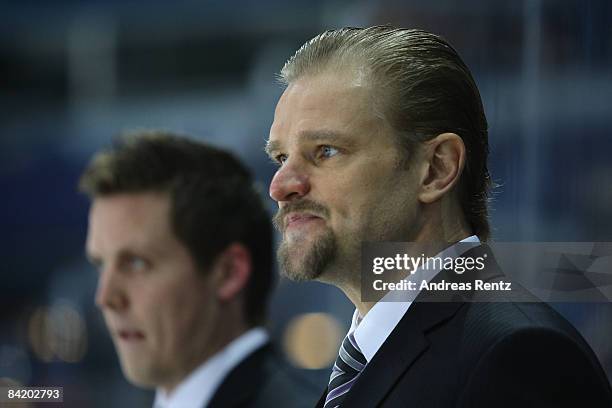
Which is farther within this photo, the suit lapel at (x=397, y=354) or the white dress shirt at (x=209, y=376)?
the white dress shirt at (x=209, y=376)

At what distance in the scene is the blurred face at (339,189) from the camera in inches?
40.0

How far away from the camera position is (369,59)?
1.05m

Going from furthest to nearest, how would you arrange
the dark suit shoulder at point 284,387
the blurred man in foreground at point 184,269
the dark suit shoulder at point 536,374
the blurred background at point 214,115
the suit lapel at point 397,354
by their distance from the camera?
1. the blurred man in foreground at point 184,269
2. the dark suit shoulder at point 284,387
3. the blurred background at point 214,115
4. the suit lapel at point 397,354
5. the dark suit shoulder at point 536,374

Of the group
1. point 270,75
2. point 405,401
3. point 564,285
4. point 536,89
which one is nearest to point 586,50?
point 536,89

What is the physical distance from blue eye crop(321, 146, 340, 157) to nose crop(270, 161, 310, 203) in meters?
0.03

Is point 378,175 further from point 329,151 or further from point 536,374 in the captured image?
point 536,374

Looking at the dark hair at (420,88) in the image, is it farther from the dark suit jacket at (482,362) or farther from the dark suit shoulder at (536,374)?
the dark suit shoulder at (536,374)

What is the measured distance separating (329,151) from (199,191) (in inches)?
26.2

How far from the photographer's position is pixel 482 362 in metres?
0.85

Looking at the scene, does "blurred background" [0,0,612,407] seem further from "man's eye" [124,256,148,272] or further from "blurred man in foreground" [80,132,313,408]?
"man's eye" [124,256,148,272]

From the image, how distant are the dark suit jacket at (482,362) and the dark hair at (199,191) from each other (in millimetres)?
707

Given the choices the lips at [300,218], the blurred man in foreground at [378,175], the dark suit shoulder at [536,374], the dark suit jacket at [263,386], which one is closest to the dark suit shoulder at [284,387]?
the dark suit jacket at [263,386]

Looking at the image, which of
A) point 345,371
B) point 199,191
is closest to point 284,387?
point 199,191

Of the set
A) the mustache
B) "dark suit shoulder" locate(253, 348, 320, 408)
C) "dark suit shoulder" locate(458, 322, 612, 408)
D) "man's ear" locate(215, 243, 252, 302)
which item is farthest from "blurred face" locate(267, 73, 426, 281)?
"man's ear" locate(215, 243, 252, 302)
